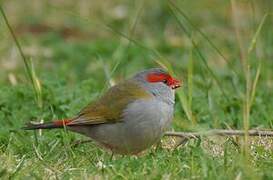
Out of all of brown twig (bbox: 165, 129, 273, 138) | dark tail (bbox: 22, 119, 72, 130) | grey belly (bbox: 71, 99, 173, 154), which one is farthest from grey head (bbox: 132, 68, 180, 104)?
dark tail (bbox: 22, 119, 72, 130)

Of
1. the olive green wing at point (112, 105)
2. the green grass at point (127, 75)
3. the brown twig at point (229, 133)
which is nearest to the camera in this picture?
the green grass at point (127, 75)

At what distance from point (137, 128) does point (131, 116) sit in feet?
0.34

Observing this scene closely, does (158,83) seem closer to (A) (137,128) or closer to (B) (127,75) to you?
(A) (137,128)

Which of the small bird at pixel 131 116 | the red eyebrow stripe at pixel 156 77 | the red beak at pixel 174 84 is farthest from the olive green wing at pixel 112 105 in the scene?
the red beak at pixel 174 84

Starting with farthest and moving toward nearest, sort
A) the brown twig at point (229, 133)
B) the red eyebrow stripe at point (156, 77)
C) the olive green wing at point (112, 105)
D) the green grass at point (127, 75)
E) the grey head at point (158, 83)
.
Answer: the red eyebrow stripe at point (156, 77), the grey head at point (158, 83), the olive green wing at point (112, 105), the brown twig at point (229, 133), the green grass at point (127, 75)

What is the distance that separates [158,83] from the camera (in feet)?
23.1

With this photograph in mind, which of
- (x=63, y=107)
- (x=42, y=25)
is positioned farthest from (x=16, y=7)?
(x=63, y=107)

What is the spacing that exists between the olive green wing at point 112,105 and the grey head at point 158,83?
0.24 feet

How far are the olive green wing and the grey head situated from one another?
73 mm

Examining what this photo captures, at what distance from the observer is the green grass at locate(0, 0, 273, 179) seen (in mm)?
6082

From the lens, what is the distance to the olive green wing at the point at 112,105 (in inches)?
269

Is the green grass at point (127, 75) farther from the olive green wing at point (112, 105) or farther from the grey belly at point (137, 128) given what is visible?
the olive green wing at point (112, 105)

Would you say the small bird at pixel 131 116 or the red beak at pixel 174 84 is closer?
the small bird at pixel 131 116

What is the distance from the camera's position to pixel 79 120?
273 inches
